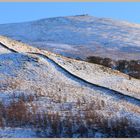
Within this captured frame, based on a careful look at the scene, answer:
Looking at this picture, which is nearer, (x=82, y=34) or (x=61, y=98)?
(x=61, y=98)

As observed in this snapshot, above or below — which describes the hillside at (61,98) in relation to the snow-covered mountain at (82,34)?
below

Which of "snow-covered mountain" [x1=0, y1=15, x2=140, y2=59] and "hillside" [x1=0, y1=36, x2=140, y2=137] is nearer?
"hillside" [x1=0, y1=36, x2=140, y2=137]

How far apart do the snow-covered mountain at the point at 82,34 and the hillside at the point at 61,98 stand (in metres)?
53.7

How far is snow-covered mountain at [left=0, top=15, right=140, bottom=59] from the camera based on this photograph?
298 feet

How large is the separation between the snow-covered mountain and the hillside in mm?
53663

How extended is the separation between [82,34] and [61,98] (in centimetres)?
8231

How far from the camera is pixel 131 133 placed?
59.3ft

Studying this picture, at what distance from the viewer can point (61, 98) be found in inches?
906

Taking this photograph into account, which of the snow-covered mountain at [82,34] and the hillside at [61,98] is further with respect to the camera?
the snow-covered mountain at [82,34]

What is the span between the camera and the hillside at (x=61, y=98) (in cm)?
1811

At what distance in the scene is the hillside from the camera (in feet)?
59.4

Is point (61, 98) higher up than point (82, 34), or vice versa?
point (82, 34)

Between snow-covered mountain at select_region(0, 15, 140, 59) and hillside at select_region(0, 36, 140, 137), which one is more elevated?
snow-covered mountain at select_region(0, 15, 140, 59)

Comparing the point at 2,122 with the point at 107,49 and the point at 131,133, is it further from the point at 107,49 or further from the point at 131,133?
the point at 107,49
